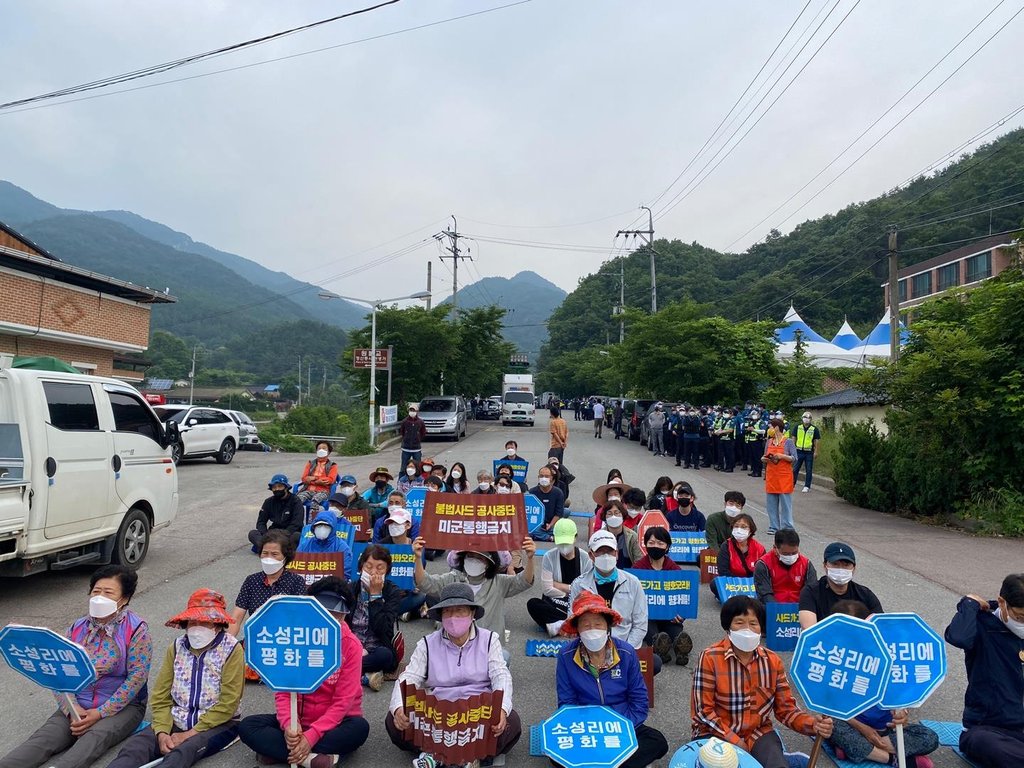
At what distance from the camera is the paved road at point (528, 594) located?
201 inches

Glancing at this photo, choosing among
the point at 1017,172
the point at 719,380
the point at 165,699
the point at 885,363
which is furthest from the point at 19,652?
the point at 1017,172

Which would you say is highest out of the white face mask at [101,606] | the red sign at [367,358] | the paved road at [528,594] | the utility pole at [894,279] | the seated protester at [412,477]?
the utility pole at [894,279]

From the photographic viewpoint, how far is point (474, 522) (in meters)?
5.82

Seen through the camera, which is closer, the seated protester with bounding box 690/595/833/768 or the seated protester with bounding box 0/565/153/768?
the seated protester with bounding box 690/595/833/768

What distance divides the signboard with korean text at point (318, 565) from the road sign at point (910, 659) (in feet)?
15.2

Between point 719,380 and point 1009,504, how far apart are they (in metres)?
17.6

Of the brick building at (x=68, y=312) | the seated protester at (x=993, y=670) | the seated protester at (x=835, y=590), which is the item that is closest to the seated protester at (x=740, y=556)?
the seated protester at (x=835, y=590)

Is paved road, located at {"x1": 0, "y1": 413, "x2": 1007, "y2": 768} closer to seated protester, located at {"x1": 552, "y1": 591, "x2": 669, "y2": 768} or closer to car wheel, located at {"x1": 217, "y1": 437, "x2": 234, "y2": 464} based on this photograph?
seated protester, located at {"x1": 552, "y1": 591, "x2": 669, "y2": 768}

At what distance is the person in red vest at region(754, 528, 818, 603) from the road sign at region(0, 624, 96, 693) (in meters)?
5.36

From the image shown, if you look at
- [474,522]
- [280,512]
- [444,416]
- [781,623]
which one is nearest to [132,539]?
[280,512]

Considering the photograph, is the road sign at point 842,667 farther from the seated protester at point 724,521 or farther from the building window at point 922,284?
the building window at point 922,284

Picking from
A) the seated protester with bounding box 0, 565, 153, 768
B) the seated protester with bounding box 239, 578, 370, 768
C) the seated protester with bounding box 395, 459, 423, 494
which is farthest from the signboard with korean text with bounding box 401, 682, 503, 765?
the seated protester with bounding box 395, 459, 423, 494

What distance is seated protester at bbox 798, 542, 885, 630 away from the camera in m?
5.39

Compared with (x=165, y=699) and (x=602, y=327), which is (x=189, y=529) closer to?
(x=165, y=699)
